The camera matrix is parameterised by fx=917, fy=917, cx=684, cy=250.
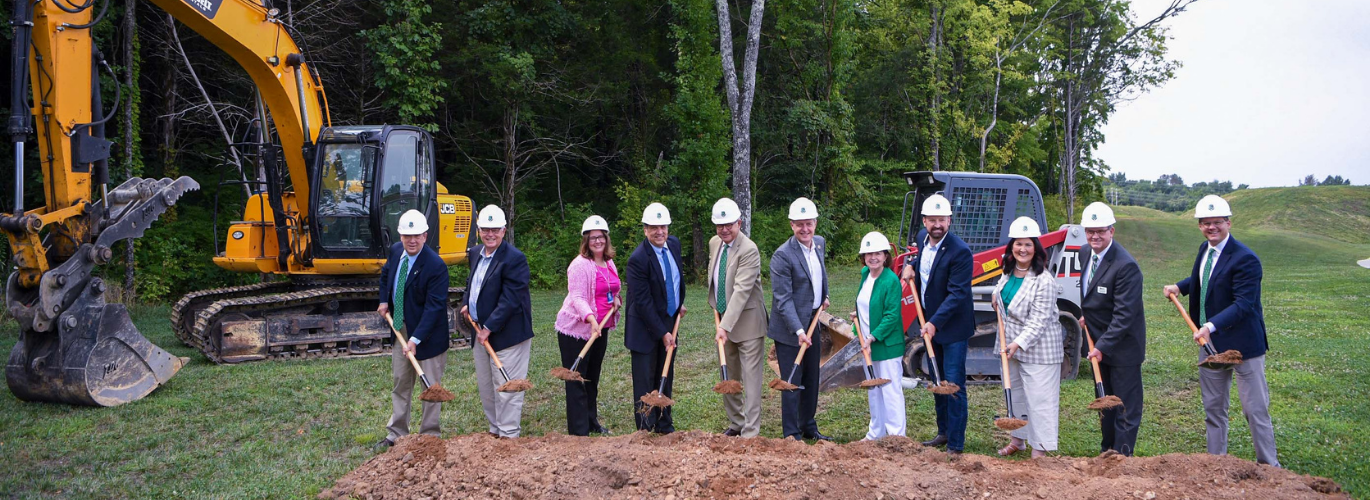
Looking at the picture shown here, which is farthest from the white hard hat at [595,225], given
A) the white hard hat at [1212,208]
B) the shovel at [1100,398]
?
the white hard hat at [1212,208]

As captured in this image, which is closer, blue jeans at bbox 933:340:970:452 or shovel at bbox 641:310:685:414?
blue jeans at bbox 933:340:970:452

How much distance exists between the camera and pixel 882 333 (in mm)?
6363

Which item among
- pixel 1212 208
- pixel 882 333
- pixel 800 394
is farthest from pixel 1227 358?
pixel 800 394

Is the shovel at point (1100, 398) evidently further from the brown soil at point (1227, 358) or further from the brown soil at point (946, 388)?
the brown soil at point (946, 388)

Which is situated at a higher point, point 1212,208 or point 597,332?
point 1212,208

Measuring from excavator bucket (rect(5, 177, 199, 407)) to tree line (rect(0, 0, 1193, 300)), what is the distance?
8.60 meters

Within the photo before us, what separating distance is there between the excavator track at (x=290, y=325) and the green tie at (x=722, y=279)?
4143 millimetres

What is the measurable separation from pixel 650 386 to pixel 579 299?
2.77 ft

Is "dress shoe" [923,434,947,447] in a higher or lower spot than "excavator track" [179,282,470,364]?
lower

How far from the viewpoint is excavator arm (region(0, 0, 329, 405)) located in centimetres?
781

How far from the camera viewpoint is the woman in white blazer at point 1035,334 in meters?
5.94

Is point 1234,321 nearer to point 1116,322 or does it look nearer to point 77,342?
point 1116,322

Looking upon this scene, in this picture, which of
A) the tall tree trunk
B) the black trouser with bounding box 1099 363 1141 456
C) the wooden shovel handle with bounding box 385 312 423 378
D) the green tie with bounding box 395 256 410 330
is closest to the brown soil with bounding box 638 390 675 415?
the wooden shovel handle with bounding box 385 312 423 378

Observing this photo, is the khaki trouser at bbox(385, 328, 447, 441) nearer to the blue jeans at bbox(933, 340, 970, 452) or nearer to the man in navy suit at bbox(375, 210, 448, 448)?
the man in navy suit at bbox(375, 210, 448, 448)
